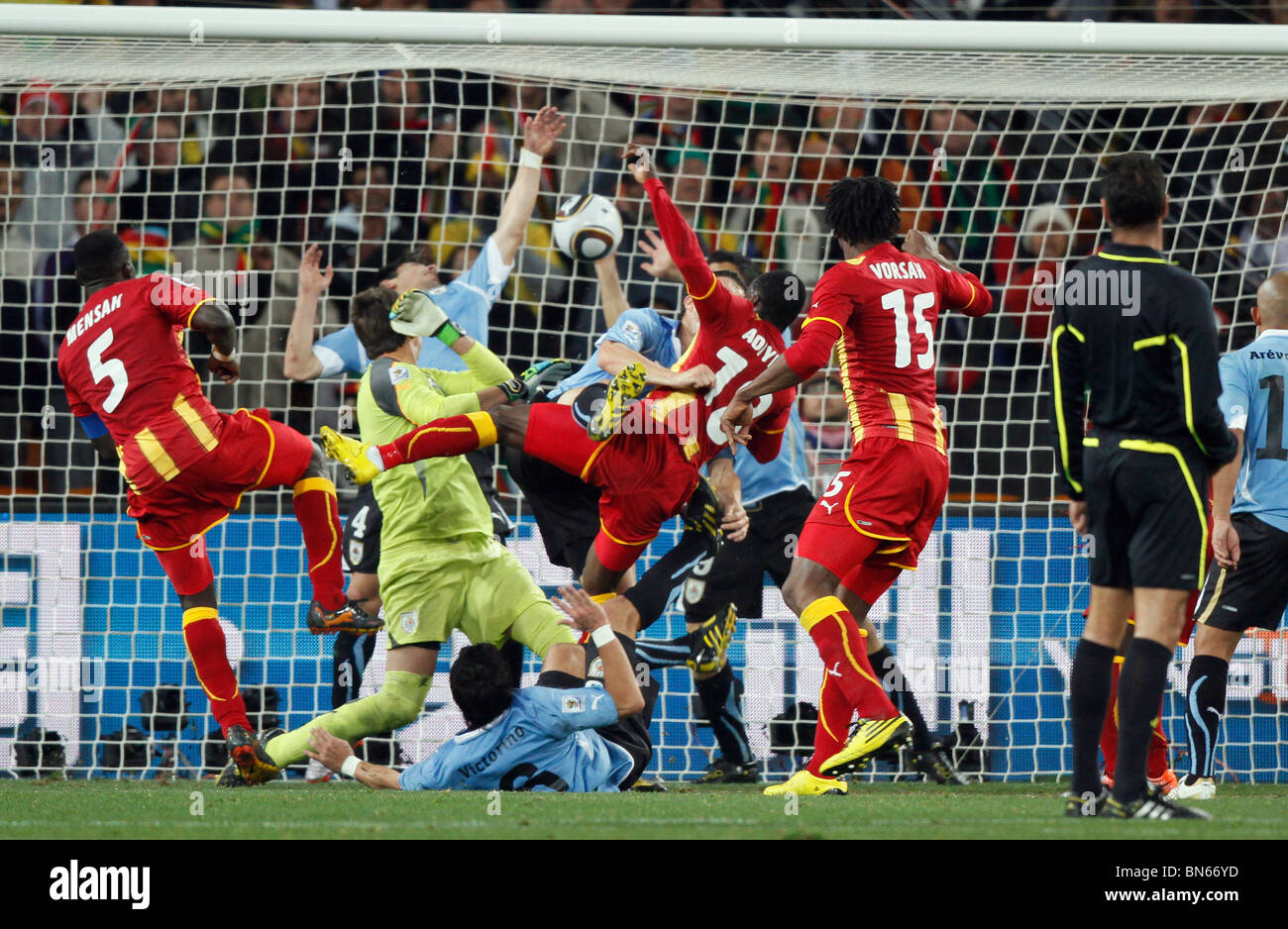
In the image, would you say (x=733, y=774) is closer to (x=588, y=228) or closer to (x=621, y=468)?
(x=621, y=468)

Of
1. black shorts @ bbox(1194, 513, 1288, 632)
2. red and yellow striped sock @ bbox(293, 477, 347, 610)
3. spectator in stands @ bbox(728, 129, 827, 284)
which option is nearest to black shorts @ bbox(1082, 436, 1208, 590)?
black shorts @ bbox(1194, 513, 1288, 632)

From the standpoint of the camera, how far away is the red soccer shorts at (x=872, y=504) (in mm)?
5055

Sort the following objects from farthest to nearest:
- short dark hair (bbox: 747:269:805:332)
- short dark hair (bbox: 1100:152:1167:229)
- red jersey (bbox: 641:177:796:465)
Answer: short dark hair (bbox: 747:269:805:332), red jersey (bbox: 641:177:796:465), short dark hair (bbox: 1100:152:1167:229)

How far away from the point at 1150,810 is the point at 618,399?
2.45m

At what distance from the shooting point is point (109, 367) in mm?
5762

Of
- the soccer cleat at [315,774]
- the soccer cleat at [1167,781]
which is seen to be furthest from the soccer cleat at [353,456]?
the soccer cleat at [1167,781]

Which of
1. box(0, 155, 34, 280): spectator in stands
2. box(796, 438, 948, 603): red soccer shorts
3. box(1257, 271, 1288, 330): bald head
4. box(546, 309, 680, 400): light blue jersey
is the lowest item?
box(796, 438, 948, 603): red soccer shorts

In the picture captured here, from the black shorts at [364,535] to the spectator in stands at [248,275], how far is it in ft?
3.56

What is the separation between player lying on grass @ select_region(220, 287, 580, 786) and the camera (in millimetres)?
5840

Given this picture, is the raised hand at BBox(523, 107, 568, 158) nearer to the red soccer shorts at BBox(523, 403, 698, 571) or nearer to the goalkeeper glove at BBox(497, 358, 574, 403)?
the goalkeeper glove at BBox(497, 358, 574, 403)

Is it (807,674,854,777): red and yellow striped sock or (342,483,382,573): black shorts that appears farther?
(342,483,382,573): black shorts

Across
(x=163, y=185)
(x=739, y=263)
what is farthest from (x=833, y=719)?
(x=163, y=185)

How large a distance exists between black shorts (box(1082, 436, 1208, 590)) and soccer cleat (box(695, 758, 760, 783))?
2834mm

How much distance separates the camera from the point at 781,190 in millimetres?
9039
